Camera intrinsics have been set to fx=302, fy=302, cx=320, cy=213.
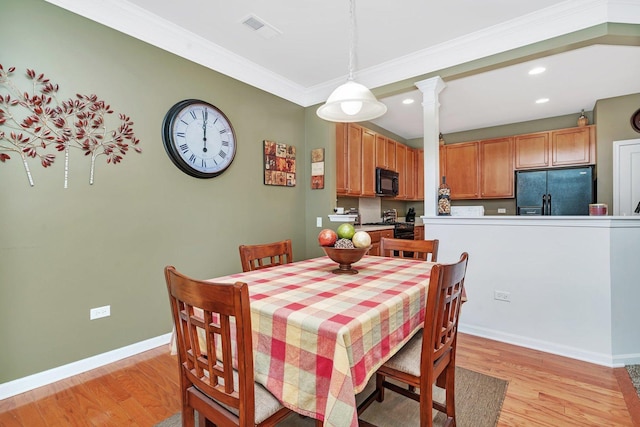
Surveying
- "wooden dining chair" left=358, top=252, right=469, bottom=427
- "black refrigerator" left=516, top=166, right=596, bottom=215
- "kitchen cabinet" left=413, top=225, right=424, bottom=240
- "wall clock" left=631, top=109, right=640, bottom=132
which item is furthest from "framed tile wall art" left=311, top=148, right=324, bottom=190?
"wall clock" left=631, top=109, right=640, bottom=132

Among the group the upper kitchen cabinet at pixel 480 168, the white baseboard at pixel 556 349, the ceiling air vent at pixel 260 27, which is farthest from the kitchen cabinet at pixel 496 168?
the ceiling air vent at pixel 260 27

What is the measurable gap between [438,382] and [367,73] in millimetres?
3028

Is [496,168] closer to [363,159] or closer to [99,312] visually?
[363,159]

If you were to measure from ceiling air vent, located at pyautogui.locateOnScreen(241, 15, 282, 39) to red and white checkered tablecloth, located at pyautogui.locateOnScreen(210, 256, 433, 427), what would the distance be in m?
2.22

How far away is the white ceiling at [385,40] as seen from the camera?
2299 millimetres

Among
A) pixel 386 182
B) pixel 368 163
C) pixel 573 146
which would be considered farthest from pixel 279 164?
pixel 573 146

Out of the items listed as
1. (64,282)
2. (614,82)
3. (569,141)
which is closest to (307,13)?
(64,282)

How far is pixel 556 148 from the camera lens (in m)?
4.54

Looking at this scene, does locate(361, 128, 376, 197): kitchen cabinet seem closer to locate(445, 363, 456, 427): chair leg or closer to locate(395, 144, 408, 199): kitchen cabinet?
locate(395, 144, 408, 199): kitchen cabinet

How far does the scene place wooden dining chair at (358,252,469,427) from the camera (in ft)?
3.81

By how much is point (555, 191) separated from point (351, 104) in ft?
13.5

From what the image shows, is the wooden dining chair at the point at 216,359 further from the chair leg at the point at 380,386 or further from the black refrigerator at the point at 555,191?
the black refrigerator at the point at 555,191

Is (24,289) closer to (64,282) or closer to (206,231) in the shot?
(64,282)

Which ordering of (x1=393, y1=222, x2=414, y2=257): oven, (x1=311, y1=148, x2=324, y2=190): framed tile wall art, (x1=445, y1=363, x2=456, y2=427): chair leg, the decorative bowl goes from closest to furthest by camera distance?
1. (x1=445, y1=363, x2=456, y2=427): chair leg
2. the decorative bowl
3. (x1=311, y1=148, x2=324, y2=190): framed tile wall art
4. (x1=393, y1=222, x2=414, y2=257): oven
